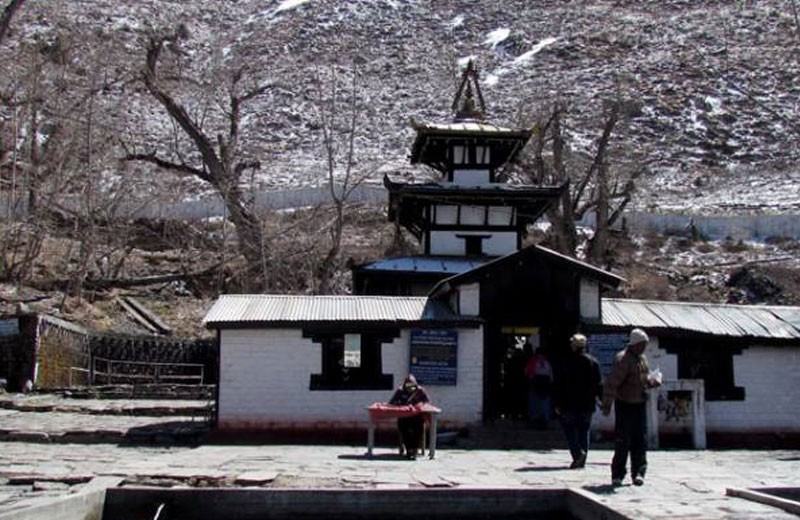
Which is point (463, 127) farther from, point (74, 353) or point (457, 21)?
point (457, 21)

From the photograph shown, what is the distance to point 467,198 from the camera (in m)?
29.7

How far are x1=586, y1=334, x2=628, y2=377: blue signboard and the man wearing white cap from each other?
7.55 meters

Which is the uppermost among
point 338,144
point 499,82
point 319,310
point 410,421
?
point 499,82

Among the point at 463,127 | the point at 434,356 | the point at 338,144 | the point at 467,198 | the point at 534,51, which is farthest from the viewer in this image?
the point at 534,51

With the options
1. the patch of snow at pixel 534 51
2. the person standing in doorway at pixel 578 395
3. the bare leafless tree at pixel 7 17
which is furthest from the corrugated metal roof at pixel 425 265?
the patch of snow at pixel 534 51

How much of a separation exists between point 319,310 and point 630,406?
8734 millimetres

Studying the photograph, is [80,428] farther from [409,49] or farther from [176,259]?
[409,49]

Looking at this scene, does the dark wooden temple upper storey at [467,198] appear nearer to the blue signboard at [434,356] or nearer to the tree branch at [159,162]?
the blue signboard at [434,356]

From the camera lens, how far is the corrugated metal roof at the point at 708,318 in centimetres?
1858

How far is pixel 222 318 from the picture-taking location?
57.3 ft

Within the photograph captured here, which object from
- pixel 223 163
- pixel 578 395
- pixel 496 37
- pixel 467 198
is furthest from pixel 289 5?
pixel 578 395

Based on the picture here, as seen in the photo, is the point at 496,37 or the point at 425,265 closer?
the point at 425,265

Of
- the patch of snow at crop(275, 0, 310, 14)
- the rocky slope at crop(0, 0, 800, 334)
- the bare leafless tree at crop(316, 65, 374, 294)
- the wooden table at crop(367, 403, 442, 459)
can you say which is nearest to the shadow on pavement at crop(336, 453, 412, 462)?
the wooden table at crop(367, 403, 442, 459)

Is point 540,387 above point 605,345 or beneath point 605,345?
beneath
